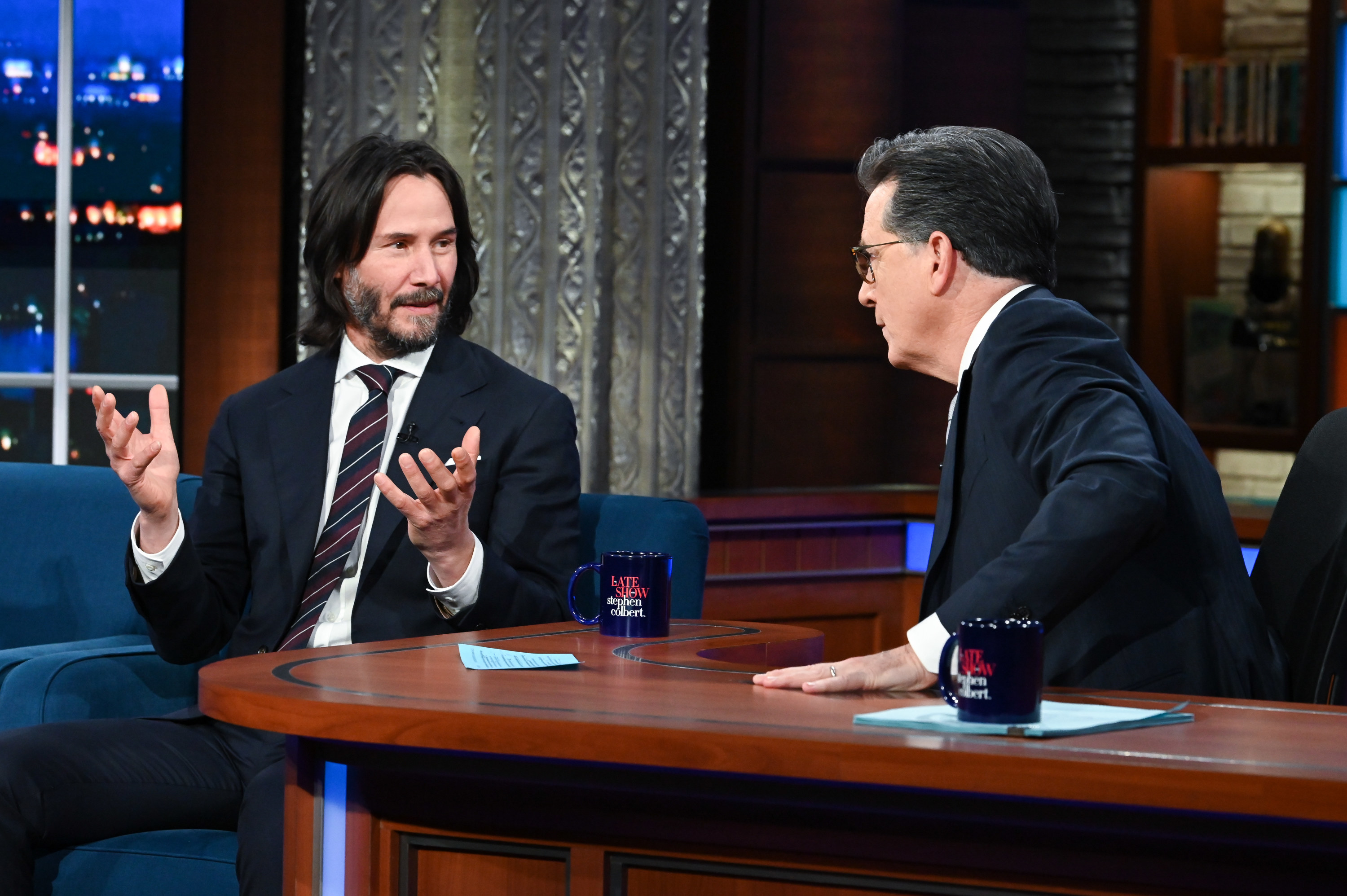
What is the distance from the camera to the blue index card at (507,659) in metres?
1.68

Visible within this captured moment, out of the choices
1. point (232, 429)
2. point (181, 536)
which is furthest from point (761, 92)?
point (181, 536)

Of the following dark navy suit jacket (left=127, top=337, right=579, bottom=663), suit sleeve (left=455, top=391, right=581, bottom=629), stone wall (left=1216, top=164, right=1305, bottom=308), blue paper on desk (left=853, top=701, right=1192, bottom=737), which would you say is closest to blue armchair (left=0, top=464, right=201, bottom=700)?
dark navy suit jacket (left=127, top=337, right=579, bottom=663)

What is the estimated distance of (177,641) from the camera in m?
2.29

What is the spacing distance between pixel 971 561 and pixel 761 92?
275 cm

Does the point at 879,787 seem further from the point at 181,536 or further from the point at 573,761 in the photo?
the point at 181,536

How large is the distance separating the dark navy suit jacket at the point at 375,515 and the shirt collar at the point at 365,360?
0.01 meters

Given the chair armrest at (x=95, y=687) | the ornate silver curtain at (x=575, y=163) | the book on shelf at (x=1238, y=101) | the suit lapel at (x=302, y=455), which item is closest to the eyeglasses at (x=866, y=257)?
the suit lapel at (x=302, y=455)

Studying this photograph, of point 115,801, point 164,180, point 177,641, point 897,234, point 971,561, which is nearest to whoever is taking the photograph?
point 971,561

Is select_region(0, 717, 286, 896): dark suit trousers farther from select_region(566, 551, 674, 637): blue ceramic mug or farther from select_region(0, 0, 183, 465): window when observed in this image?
select_region(0, 0, 183, 465): window

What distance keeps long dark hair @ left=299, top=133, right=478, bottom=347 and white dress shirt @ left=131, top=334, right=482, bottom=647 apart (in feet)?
0.22

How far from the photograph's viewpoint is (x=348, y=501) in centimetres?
235

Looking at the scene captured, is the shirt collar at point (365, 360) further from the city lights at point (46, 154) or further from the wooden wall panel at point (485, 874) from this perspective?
the city lights at point (46, 154)

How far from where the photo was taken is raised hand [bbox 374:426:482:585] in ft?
6.07

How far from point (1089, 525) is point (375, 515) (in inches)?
45.7
